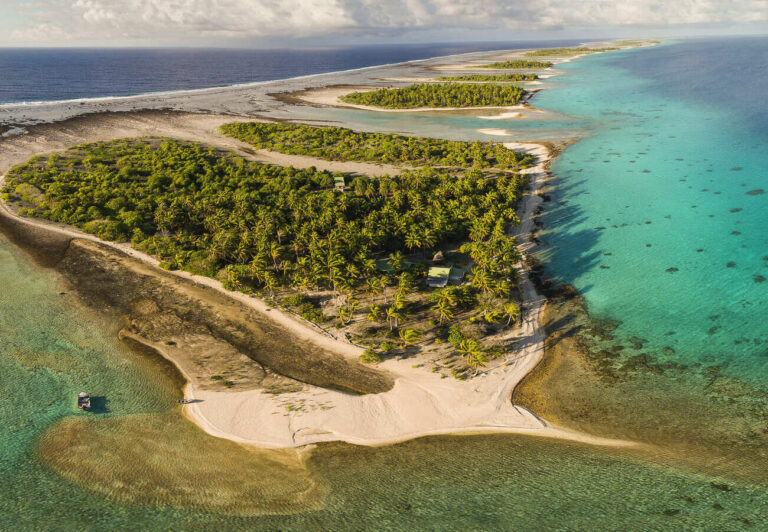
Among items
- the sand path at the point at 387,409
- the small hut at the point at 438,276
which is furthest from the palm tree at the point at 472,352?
the small hut at the point at 438,276

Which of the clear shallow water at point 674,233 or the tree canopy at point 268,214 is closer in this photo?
the clear shallow water at point 674,233

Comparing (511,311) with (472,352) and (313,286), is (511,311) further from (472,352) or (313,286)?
(313,286)

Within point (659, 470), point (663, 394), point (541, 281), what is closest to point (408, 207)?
point (541, 281)

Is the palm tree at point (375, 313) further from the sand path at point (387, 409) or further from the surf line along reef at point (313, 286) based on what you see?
the sand path at point (387, 409)

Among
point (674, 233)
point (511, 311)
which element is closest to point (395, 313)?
point (511, 311)

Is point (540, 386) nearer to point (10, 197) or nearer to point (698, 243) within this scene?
point (698, 243)

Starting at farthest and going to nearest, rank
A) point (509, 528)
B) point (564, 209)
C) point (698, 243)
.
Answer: point (564, 209), point (698, 243), point (509, 528)
